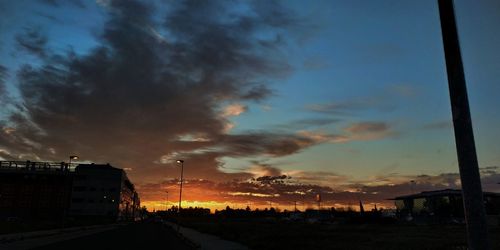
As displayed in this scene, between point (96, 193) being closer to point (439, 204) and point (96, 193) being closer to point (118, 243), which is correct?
point (439, 204)

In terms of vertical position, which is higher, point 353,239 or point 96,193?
point 96,193

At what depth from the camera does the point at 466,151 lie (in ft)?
21.7

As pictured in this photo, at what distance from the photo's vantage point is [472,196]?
6516mm

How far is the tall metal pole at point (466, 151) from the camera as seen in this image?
6.52 metres

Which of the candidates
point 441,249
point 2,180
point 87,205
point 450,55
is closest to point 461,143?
→ point 450,55

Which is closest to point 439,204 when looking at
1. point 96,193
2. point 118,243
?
point 96,193

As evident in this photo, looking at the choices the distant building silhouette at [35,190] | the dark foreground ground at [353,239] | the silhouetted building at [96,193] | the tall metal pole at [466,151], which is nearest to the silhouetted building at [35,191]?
the distant building silhouette at [35,190]

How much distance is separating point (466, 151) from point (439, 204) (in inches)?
5711

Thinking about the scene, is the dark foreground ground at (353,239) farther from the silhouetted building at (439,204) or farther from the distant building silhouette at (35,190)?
the distant building silhouette at (35,190)

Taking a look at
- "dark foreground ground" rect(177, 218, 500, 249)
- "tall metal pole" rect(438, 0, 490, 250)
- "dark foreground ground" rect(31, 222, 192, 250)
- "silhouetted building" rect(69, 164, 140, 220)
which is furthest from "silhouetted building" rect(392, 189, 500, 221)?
"tall metal pole" rect(438, 0, 490, 250)

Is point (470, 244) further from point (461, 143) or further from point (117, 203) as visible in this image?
point (117, 203)

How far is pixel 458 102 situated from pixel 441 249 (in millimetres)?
23313

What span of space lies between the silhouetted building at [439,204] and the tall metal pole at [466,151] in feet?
399

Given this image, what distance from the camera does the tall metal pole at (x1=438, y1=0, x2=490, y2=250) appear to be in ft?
21.4
